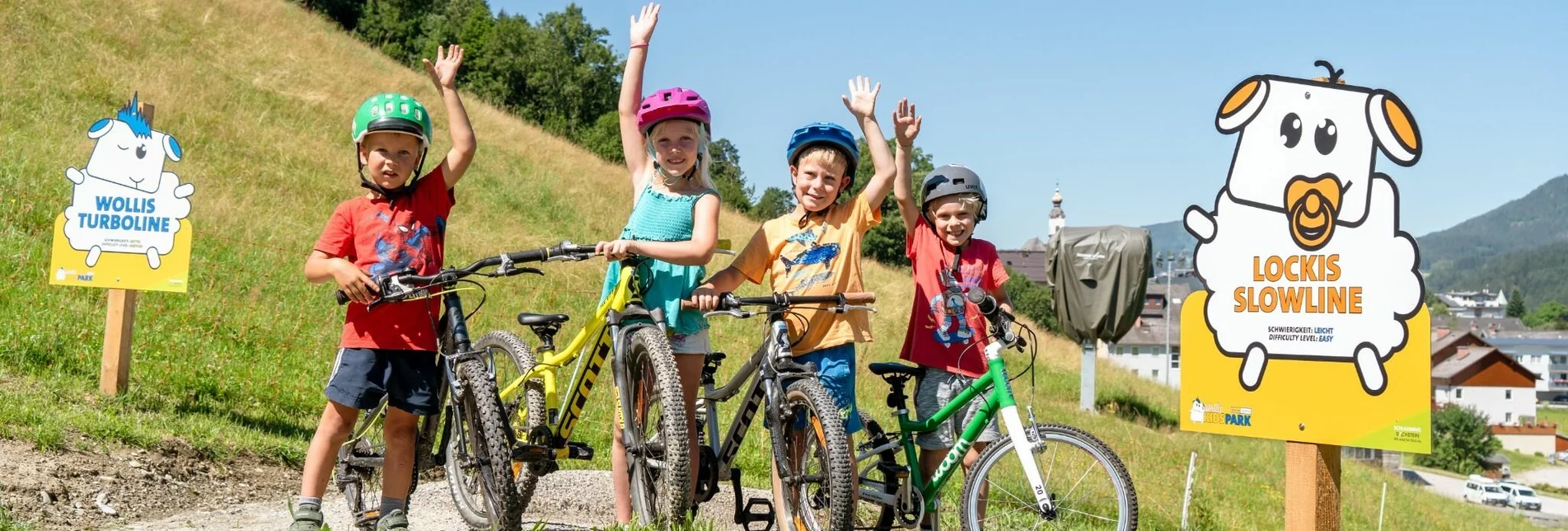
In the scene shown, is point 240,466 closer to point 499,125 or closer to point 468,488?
point 468,488

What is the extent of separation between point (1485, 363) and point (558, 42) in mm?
96656

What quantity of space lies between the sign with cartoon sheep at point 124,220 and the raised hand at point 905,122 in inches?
182

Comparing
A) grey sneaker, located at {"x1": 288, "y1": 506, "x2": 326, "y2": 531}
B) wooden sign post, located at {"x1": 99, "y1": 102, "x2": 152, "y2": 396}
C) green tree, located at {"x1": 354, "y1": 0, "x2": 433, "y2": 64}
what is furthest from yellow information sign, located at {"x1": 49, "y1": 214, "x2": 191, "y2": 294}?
green tree, located at {"x1": 354, "y1": 0, "x2": 433, "y2": 64}

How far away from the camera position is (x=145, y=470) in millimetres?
6055

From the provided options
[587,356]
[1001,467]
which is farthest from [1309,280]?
[587,356]

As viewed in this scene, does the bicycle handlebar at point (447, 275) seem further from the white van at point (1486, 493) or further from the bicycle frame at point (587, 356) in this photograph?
the white van at point (1486, 493)

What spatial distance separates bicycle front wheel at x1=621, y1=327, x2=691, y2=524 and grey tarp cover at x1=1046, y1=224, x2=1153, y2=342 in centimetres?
1431

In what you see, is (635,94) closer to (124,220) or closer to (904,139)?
(904,139)

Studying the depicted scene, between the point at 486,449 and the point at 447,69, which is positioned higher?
the point at 447,69

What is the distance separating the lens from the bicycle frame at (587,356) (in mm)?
4523

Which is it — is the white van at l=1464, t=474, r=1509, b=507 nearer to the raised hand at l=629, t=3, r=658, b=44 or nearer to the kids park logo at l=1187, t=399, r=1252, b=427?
the kids park logo at l=1187, t=399, r=1252, b=427

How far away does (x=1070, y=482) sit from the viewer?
4.40 m

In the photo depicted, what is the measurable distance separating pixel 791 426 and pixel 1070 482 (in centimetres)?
100

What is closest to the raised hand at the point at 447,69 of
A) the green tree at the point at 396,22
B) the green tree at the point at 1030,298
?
the green tree at the point at 396,22
